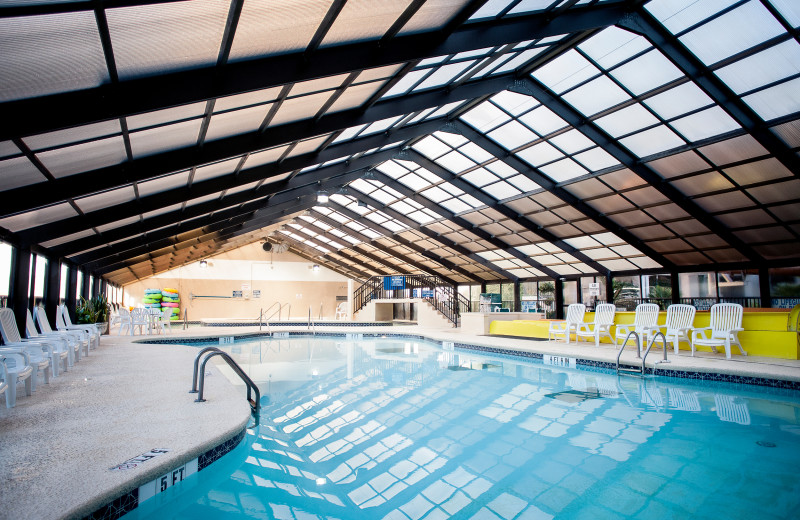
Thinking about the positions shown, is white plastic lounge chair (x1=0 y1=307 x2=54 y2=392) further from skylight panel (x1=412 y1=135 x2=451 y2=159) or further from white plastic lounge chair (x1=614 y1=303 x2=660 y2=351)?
white plastic lounge chair (x1=614 y1=303 x2=660 y2=351)

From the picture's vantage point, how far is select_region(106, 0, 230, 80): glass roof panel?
9.45 feet

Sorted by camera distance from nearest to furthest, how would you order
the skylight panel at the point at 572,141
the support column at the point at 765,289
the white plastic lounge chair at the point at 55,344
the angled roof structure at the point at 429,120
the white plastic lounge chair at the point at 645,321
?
the angled roof structure at the point at 429,120 → the white plastic lounge chair at the point at 55,344 → the white plastic lounge chair at the point at 645,321 → the skylight panel at the point at 572,141 → the support column at the point at 765,289

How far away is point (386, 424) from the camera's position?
5012mm

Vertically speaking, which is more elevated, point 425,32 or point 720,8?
point 720,8

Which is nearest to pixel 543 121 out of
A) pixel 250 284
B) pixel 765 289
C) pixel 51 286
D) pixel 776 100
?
pixel 776 100

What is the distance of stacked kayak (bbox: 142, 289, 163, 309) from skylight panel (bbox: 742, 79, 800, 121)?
80.5ft

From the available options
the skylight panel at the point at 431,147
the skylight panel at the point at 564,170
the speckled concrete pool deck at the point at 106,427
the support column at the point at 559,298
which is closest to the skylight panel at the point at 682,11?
the skylight panel at the point at 564,170

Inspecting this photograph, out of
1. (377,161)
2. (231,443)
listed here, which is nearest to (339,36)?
(231,443)

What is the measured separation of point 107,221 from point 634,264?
14181 millimetres

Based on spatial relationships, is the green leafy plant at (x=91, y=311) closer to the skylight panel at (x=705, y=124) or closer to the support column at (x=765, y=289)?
the skylight panel at (x=705, y=124)

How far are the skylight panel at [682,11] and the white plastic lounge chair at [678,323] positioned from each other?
17.5ft

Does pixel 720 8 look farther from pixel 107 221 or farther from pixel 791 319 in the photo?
pixel 107 221

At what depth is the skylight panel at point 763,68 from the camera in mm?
6426

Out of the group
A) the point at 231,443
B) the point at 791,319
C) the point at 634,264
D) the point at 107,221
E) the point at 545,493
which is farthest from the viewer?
the point at 634,264
